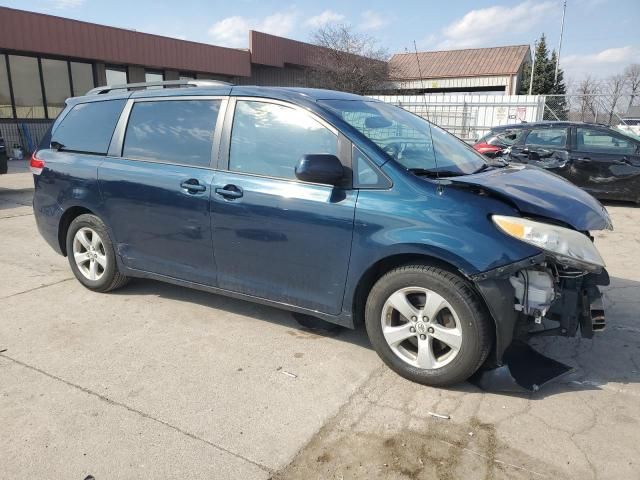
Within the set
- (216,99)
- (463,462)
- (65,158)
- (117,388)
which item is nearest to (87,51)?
(65,158)

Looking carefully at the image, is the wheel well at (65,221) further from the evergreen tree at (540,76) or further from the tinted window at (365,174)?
the evergreen tree at (540,76)

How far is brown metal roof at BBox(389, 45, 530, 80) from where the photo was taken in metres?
33.3

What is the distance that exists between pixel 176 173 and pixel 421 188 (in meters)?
1.92

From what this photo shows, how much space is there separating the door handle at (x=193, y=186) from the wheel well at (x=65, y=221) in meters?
1.32

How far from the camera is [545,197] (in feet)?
10.2

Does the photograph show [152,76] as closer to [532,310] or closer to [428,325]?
[428,325]

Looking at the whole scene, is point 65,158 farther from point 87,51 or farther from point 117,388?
point 87,51

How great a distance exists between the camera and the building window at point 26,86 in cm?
1755

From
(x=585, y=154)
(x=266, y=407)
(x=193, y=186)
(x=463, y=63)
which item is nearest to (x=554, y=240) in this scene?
(x=266, y=407)

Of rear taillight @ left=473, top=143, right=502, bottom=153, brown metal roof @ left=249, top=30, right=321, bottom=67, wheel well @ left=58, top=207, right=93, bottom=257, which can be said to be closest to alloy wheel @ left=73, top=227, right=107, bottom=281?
wheel well @ left=58, top=207, right=93, bottom=257

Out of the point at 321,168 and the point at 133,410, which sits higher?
the point at 321,168

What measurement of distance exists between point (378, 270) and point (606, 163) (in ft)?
24.5

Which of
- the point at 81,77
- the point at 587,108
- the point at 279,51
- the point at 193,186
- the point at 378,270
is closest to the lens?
the point at 378,270

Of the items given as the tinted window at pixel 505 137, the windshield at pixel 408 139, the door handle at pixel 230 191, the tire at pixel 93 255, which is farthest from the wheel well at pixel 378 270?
the tinted window at pixel 505 137
